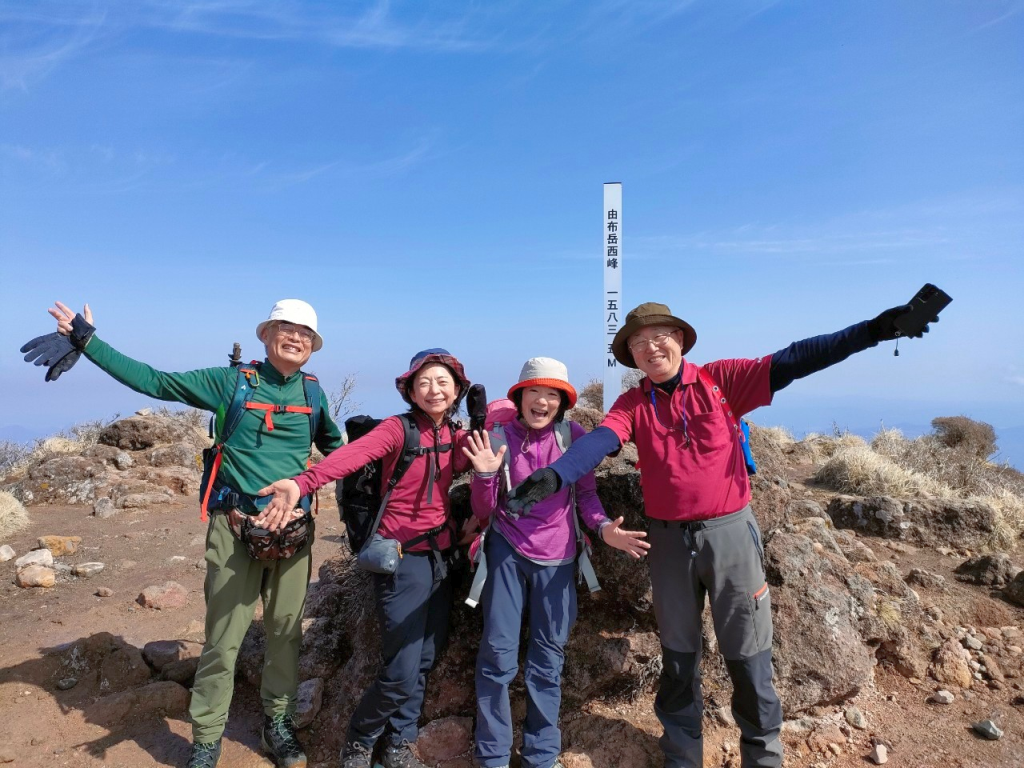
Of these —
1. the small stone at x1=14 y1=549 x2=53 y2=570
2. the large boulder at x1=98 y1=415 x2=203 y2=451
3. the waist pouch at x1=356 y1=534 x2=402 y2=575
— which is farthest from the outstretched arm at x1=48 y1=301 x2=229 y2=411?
the large boulder at x1=98 y1=415 x2=203 y2=451

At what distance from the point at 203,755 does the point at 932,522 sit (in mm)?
8522

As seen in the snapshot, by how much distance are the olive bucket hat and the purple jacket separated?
66 cm

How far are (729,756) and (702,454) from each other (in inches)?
82.2

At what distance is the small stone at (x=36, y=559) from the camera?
768cm

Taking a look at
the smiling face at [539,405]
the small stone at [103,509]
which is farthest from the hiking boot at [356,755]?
the small stone at [103,509]

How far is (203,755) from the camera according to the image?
399 centimetres

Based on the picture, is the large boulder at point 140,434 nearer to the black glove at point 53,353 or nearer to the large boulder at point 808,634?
the black glove at point 53,353

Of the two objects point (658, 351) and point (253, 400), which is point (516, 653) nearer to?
point (658, 351)

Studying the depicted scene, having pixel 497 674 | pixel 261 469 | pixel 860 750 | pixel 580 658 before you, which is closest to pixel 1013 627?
pixel 860 750

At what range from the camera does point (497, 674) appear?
368 cm

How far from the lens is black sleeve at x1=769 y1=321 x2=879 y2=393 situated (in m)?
3.46

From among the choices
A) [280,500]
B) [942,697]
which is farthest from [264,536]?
[942,697]

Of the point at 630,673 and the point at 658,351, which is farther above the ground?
the point at 658,351

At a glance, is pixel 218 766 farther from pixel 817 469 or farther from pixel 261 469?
pixel 817 469
